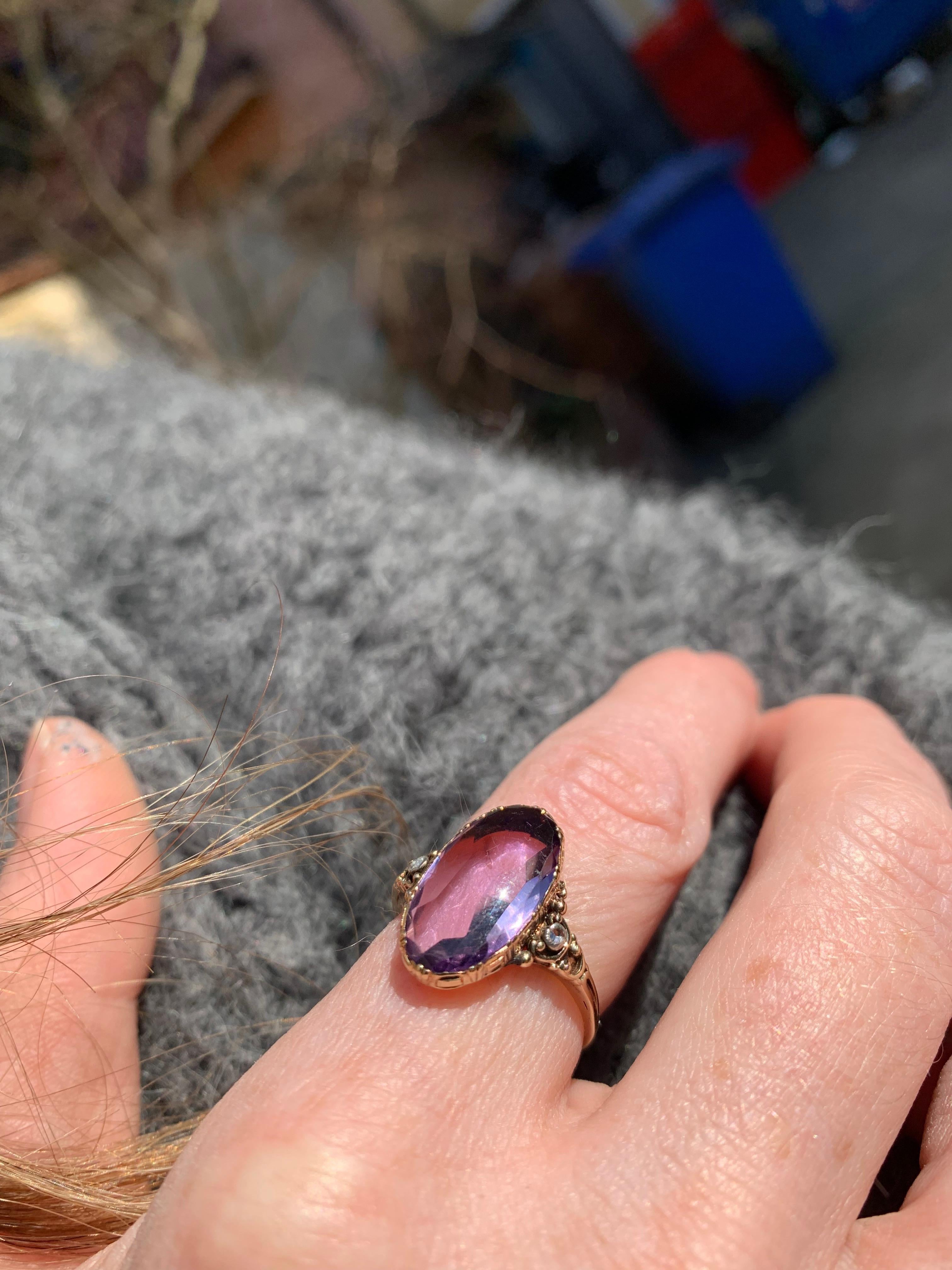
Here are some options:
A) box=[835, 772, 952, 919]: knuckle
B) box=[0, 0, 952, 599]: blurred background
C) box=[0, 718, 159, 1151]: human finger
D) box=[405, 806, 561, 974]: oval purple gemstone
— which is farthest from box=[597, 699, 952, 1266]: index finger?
box=[0, 0, 952, 599]: blurred background

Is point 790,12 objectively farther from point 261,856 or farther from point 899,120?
point 261,856

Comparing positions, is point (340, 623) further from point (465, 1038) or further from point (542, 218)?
point (542, 218)

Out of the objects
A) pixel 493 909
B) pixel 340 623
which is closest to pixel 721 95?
pixel 340 623

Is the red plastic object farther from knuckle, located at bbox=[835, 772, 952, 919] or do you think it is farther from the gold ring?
the gold ring

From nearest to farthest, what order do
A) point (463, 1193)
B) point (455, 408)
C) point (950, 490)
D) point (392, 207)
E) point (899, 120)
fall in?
point (463, 1193) < point (950, 490) < point (392, 207) < point (455, 408) < point (899, 120)

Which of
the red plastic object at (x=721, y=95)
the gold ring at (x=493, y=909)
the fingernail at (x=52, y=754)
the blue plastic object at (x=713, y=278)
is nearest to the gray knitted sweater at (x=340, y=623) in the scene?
the fingernail at (x=52, y=754)

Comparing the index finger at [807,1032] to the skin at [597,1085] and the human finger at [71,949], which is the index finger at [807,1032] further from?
the human finger at [71,949]

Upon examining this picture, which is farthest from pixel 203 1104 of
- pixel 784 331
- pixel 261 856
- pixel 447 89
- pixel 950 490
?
pixel 447 89
